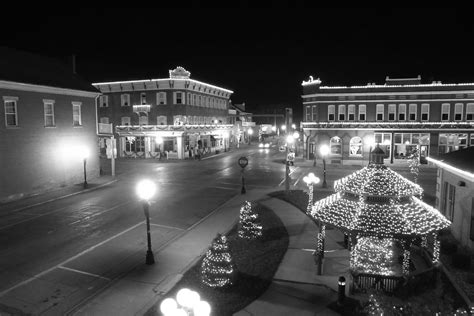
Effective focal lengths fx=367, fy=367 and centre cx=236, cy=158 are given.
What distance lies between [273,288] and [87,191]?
1936 centimetres

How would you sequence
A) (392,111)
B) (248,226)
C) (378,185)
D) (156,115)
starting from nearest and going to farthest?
(378,185), (248,226), (392,111), (156,115)

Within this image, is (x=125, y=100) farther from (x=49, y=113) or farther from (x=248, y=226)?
(x=248, y=226)

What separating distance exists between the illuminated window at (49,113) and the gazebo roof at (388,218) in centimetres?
2318

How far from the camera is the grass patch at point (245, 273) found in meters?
9.63

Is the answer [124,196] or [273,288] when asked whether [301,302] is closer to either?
[273,288]

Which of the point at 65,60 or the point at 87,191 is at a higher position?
the point at 65,60

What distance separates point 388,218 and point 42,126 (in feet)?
79.1

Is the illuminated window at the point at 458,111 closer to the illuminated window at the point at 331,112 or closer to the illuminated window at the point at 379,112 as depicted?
the illuminated window at the point at 379,112

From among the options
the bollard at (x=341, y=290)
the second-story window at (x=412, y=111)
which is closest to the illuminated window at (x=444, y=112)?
the second-story window at (x=412, y=111)

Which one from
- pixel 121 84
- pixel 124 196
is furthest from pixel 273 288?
pixel 121 84

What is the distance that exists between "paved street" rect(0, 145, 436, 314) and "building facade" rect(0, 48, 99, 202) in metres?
2.37

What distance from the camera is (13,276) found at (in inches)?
458

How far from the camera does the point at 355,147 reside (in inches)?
1682

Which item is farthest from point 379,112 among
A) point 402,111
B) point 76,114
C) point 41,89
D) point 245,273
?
point 245,273
